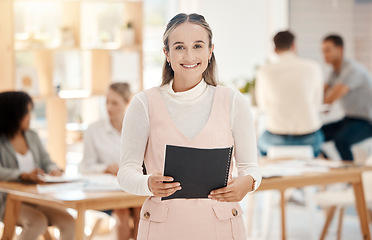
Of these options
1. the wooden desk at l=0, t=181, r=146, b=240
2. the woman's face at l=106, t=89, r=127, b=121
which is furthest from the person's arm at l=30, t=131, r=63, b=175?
the wooden desk at l=0, t=181, r=146, b=240

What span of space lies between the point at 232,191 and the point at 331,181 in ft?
5.82

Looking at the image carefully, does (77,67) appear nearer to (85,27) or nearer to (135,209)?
(85,27)

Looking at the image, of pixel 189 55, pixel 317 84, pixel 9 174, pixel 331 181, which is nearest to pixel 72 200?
pixel 9 174

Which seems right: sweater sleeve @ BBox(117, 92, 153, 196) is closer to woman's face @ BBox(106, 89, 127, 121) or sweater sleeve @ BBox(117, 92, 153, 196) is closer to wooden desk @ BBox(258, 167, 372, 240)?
wooden desk @ BBox(258, 167, 372, 240)

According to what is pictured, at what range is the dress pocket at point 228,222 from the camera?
1.75 m

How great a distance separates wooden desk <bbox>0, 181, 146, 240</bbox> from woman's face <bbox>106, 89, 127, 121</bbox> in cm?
93

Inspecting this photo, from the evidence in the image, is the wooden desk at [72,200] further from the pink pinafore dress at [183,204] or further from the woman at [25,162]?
the pink pinafore dress at [183,204]

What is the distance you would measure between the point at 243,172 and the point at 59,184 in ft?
5.00

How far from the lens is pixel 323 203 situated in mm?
3848

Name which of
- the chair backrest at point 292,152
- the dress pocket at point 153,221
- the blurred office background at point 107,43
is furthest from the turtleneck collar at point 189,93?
the blurred office background at point 107,43

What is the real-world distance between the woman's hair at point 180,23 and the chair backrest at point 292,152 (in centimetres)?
260

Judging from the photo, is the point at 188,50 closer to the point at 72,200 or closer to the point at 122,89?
the point at 72,200

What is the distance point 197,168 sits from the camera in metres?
1.65

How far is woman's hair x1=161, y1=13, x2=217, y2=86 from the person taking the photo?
5.73 feet
